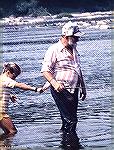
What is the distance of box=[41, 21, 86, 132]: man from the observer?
10539mm

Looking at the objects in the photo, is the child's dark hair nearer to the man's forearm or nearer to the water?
the man's forearm

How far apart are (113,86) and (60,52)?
640 centimetres

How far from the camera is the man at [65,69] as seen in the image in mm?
10539

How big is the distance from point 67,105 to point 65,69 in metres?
0.60

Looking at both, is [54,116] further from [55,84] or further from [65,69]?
[55,84]

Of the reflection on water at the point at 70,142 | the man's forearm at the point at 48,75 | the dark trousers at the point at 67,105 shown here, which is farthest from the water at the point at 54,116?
the man's forearm at the point at 48,75

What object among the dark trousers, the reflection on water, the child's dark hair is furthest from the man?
the child's dark hair

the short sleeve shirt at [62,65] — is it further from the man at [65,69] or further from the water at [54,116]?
the water at [54,116]

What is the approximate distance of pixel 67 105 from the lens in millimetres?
10844

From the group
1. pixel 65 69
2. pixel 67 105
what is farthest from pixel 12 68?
pixel 67 105

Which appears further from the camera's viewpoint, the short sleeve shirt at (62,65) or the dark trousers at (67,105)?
the dark trousers at (67,105)

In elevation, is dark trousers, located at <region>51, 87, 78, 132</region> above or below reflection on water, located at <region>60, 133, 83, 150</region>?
above

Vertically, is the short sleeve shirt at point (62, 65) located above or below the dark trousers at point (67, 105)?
above

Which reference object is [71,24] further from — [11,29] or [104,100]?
[11,29]
